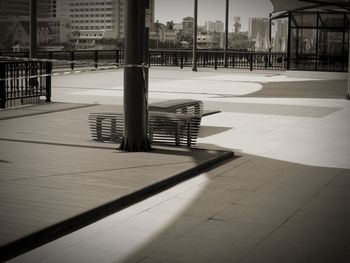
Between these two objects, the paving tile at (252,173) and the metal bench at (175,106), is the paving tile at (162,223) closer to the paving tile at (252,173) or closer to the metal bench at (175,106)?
the paving tile at (252,173)

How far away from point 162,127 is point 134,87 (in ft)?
3.25

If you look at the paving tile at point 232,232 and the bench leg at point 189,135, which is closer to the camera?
the paving tile at point 232,232

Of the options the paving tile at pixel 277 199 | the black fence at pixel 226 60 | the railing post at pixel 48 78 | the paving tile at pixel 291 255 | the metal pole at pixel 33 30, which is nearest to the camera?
the paving tile at pixel 291 255

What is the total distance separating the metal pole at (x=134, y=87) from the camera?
11.0m

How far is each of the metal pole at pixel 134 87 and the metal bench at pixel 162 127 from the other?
0.68 m

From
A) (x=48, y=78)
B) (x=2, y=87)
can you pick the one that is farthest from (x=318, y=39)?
(x=2, y=87)

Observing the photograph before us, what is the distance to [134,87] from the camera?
11086 millimetres

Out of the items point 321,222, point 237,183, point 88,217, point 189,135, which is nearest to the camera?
point 88,217

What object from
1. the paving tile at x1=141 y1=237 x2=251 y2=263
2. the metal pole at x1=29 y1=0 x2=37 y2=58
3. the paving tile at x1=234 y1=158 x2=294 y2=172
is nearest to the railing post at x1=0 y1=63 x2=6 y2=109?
the metal pole at x1=29 y1=0 x2=37 y2=58

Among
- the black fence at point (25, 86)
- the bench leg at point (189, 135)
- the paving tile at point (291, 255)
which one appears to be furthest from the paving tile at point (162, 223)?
the black fence at point (25, 86)

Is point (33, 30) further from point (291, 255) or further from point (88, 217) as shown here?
point (291, 255)

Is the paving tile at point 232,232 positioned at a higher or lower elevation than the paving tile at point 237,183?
lower

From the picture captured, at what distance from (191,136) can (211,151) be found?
2.33 ft

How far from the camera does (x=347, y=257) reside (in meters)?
6.17
